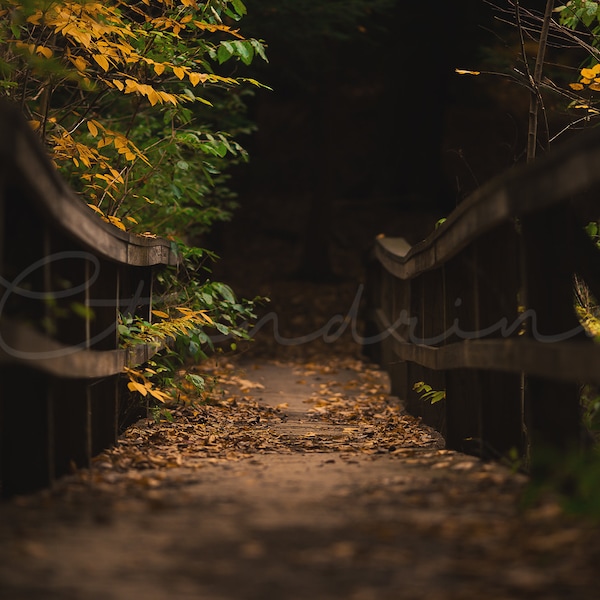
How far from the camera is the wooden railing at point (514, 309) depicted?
3.38 metres

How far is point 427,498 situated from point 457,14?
651 inches

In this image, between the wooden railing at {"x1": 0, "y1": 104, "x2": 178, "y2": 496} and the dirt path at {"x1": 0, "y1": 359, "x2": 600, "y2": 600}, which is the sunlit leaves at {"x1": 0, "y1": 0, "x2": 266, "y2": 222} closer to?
the wooden railing at {"x1": 0, "y1": 104, "x2": 178, "y2": 496}

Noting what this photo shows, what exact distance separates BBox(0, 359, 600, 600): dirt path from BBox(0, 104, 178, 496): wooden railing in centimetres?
23

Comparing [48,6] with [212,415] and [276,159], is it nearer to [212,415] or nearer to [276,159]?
[212,415]

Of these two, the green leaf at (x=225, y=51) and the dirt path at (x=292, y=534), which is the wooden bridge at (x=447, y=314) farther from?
the green leaf at (x=225, y=51)

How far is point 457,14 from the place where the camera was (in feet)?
61.6

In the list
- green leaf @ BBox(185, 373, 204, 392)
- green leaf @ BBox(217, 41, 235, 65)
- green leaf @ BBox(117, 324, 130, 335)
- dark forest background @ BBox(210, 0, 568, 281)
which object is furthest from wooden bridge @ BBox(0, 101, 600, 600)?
dark forest background @ BBox(210, 0, 568, 281)

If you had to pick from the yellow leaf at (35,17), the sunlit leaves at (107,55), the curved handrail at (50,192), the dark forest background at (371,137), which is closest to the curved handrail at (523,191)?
the curved handrail at (50,192)

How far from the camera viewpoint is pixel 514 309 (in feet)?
15.4

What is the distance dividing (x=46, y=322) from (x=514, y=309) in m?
2.15

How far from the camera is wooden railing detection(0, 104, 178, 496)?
135 inches

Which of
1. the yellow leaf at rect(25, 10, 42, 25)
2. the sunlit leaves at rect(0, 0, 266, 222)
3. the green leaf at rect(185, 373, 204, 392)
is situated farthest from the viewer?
the green leaf at rect(185, 373, 204, 392)

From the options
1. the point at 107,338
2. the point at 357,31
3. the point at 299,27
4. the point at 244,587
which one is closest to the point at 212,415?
the point at 107,338

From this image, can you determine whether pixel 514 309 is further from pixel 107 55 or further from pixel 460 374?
pixel 107 55
